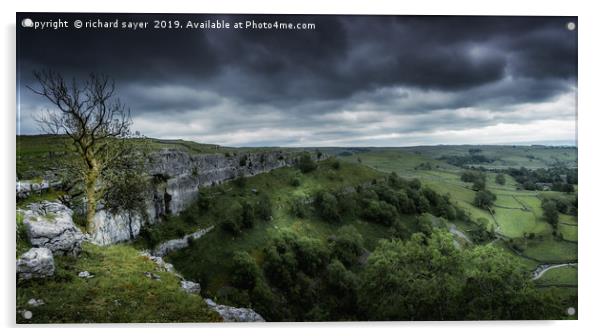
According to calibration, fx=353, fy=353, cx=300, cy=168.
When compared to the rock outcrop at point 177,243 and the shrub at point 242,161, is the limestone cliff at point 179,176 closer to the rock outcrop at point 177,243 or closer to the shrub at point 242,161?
the shrub at point 242,161

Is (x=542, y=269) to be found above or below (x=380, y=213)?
below

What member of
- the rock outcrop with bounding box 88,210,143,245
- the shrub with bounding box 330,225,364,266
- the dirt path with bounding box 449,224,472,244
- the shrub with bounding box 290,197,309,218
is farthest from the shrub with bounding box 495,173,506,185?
the rock outcrop with bounding box 88,210,143,245

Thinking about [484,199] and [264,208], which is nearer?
[484,199]

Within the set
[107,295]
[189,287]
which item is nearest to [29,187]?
[107,295]

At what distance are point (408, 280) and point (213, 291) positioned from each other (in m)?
4.60

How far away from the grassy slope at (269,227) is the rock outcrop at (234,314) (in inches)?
52.8

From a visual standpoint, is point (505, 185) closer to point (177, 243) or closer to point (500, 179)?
point (500, 179)

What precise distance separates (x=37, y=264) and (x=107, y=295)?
1.24 meters

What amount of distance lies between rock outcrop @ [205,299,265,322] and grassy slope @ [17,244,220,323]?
0.19 metres

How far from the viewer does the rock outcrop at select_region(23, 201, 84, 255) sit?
6.25 m

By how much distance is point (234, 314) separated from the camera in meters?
7.18

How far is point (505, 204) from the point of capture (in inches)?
343

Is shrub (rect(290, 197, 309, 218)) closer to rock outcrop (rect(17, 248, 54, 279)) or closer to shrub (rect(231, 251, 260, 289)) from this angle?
shrub (rect(231, 251, 260, 289))

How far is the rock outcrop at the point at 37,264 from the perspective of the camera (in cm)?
598
